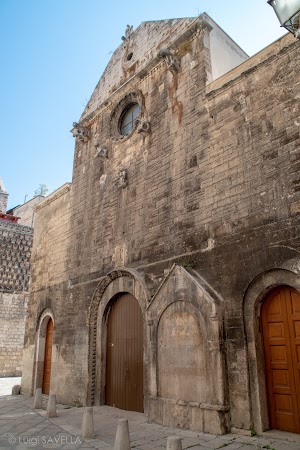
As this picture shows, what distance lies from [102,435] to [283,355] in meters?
3.23

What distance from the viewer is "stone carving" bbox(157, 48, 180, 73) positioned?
857 cm

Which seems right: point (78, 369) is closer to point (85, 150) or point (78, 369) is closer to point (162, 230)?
point (162, 230)

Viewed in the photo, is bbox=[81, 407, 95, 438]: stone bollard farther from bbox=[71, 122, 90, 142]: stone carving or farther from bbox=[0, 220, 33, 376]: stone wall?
bbox=[0, 220, 33, 376]: stone wall

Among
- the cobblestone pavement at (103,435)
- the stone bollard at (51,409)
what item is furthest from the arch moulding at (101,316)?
the stone bollard at (51,409)

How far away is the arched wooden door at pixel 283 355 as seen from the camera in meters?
5.20

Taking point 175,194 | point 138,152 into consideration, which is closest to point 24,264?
point 138,152

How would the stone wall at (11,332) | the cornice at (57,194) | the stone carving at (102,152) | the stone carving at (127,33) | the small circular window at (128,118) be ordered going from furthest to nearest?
the stone wall at (11,332)
the cornice at (57,194)
the stone carving at (127,33)
the stone carving at (102,152)
the small circular window at (128,118)

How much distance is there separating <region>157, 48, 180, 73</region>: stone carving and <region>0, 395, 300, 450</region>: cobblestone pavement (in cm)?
771

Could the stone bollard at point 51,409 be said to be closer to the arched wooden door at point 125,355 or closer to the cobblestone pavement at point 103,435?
the cobblestone pavement at point 103,435

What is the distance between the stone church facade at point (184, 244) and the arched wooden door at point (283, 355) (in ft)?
0.05

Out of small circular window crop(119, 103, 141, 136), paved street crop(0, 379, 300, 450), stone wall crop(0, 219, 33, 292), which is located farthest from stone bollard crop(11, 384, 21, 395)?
small circular window crop(119, 103, 141, 136)

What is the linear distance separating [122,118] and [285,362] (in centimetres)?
803

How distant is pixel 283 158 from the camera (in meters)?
5.86

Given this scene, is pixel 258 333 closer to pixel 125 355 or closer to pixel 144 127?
pixel 125 355
